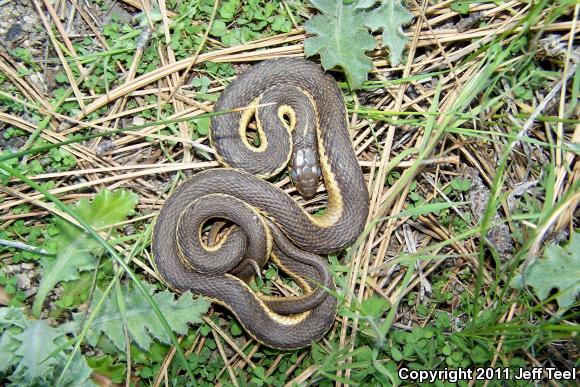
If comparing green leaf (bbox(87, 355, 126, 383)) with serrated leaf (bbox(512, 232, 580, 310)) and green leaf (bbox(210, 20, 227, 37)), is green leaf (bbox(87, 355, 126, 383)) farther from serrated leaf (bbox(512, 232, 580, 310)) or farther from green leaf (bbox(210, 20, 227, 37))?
serrated leaf (bbox(512, 232, 580, 310))

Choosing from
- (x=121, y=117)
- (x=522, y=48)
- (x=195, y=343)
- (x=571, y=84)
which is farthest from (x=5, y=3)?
(x=571, y=84)

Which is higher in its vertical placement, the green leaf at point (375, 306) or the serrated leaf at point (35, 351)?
the serrated leaf at point (35, 351)

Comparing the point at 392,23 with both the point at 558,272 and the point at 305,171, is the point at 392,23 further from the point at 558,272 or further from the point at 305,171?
the point at 558,272

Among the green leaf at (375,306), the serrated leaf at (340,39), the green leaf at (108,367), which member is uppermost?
the serrated leaf at (340,39)

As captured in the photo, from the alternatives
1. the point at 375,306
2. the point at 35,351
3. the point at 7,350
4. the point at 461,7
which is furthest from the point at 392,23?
the point at 7,350

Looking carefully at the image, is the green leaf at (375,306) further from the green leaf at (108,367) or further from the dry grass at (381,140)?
the green leaf at (108,367)

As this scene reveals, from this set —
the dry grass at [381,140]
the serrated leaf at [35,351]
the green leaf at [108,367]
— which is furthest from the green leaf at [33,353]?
the dry grass at [381,140]
